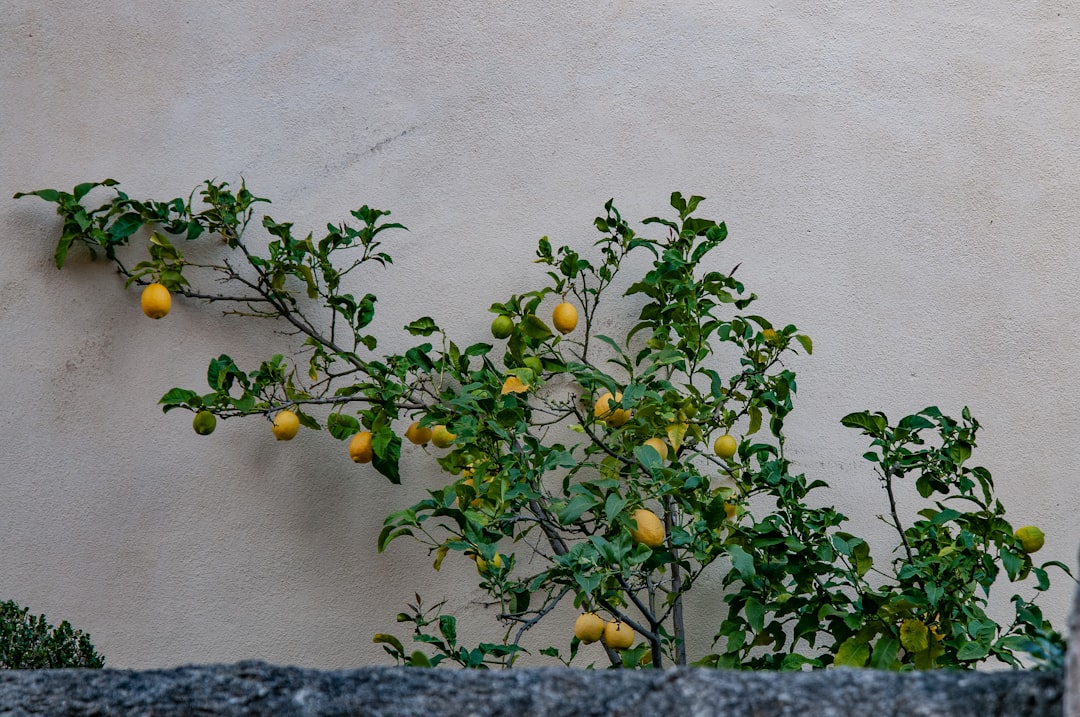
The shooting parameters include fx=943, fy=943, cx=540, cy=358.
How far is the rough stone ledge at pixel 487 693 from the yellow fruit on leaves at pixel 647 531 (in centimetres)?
68

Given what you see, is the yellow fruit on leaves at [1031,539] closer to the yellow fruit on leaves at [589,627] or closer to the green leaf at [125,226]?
the yellow fruit on leaves at [589,627]

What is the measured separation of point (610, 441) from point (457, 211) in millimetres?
611

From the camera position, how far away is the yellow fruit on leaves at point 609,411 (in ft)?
5.45

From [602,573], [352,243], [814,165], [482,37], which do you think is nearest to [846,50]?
[814,165]

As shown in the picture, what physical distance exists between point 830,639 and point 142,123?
1.79 metres

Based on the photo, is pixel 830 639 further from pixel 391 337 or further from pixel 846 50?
pixel 846 50

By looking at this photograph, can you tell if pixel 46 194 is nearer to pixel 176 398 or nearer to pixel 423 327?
pixel 176 398

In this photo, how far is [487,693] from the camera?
2.43 ft

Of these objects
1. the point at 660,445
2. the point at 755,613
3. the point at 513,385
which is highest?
the point at 513,385

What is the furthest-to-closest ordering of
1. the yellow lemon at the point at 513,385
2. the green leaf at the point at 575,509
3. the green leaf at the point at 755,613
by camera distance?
the yellow lemon at the point at 513,385 < the green leaf at the point at 755,613 < the green leaf at the point at 575,509

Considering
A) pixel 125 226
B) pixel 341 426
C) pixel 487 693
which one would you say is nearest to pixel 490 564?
pixel 341 426

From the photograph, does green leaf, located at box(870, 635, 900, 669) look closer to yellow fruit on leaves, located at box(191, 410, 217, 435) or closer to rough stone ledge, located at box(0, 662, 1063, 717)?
rough stone ledge, located at box(0, 662, 1063, 717)

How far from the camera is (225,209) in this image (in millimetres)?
1861

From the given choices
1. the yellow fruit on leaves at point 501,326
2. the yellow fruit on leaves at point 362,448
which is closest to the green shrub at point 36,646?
the yellow fruit on leaves at point 362,448
